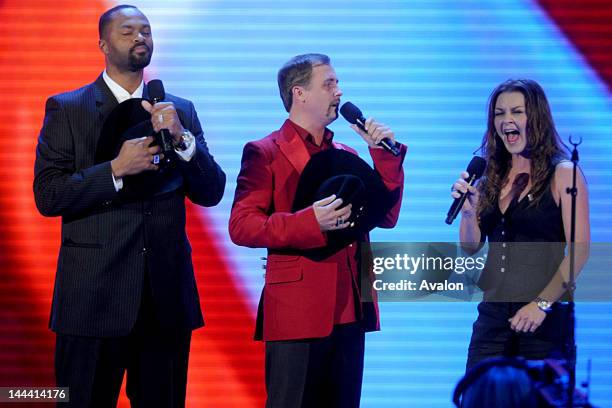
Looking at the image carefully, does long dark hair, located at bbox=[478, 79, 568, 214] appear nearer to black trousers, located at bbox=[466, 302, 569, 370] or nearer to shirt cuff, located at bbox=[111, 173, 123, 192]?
black trousers, located at bbox=[466, 302, 569, 370]

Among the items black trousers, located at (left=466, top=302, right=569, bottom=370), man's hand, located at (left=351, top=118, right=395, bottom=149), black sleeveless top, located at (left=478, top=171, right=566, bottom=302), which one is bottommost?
black trousers, located at (left=466, top=302, right=569, bottom=370)

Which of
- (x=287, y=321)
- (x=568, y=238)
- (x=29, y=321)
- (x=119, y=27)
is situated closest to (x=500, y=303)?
(x=568, y=238)

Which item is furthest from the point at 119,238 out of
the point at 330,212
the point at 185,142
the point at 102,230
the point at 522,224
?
the point at 522,224

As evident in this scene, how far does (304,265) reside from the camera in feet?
11.1

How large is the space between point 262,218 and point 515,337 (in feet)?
3.43

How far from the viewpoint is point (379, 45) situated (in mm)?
4340

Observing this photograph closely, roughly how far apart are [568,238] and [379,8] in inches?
59.1

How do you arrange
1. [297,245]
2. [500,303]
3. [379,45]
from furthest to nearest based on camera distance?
[379,45] < [500,303] < [297,245]

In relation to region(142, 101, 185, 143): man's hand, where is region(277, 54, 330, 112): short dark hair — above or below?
above

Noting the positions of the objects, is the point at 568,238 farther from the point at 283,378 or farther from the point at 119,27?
the point at 119,27

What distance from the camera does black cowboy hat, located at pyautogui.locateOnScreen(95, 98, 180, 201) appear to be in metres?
3.43

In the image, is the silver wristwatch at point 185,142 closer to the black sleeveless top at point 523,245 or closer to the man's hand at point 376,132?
the man's hand at point 376,132

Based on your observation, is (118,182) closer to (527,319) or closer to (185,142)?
(185,142)

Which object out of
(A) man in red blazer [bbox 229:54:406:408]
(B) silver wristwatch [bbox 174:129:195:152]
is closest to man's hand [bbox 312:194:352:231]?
(A) man in red blazer [bbox 229:54:406:408]
